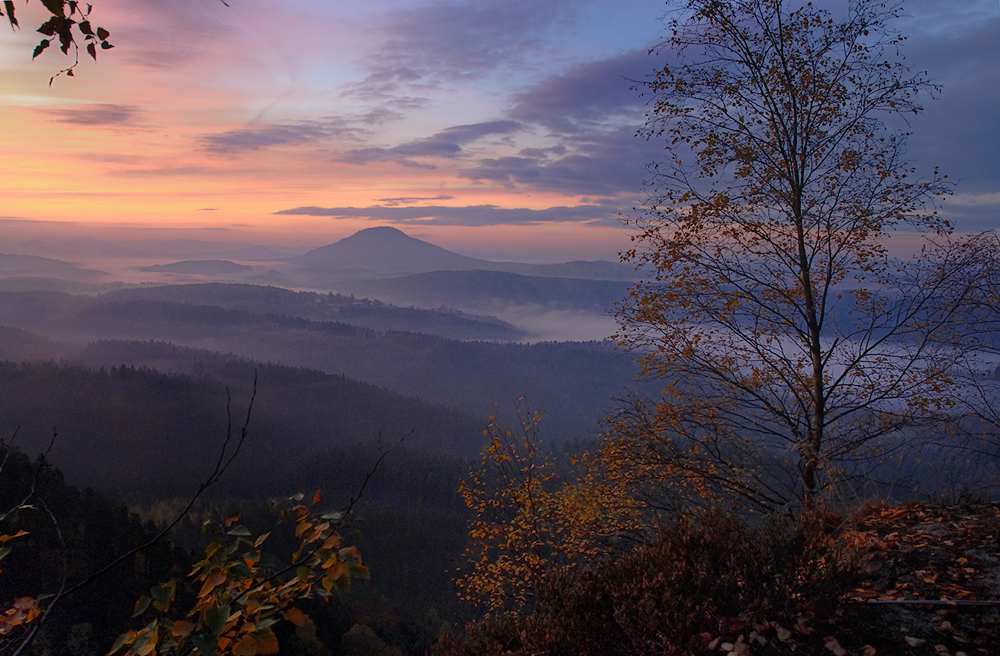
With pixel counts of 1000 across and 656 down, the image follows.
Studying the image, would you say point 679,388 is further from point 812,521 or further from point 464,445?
point 464,445

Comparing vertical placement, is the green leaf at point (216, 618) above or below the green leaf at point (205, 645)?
above

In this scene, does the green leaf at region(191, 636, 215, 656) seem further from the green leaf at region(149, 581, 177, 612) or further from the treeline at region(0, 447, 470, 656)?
the treeline at region(0, 447, 470, 656)

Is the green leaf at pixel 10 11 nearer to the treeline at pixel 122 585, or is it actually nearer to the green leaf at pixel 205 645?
the treeline at pixel 122 585

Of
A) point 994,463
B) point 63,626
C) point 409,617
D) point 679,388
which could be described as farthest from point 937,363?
point 409,617

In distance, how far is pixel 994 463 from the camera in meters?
8.32

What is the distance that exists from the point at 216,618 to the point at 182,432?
571 feet

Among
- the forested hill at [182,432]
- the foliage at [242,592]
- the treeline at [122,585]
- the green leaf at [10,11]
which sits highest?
the green leaf at [10,11]

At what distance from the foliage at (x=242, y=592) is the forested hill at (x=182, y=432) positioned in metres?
119

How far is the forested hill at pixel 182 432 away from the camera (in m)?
129

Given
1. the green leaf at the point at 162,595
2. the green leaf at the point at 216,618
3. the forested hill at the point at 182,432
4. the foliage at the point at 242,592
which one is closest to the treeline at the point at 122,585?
the foliage at the point at 242,592

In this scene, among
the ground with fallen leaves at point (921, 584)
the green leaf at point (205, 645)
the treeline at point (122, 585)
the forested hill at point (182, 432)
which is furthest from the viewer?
the forested hill at point (182, 432)

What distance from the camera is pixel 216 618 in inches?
105

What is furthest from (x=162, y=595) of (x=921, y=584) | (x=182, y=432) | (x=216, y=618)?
(x=182, y=432)

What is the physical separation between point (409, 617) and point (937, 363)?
66455 millimetres
